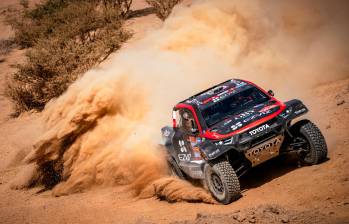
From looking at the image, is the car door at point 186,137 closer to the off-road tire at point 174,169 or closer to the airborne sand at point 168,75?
the off-road tire at point 174,169

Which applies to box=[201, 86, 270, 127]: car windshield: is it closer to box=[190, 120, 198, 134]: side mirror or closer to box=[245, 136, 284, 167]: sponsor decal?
box=[190, 120, 198, 134]: side mirror

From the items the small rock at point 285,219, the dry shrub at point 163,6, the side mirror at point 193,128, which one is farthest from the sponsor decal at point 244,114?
the dry shrub at point 163,6

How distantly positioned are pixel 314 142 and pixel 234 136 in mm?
1383

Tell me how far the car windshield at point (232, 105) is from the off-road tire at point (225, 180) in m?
0.88

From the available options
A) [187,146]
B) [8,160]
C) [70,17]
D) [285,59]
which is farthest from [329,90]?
[70,17]

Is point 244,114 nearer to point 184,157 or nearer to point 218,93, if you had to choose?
point 218,93

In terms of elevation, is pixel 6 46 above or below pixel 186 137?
below

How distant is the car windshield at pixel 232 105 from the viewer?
8.12 m

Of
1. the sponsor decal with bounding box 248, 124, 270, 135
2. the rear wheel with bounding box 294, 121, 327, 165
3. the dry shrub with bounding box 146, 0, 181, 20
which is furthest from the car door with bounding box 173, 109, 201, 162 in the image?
the dry shrub with bounding box 146, 0, 181, 20

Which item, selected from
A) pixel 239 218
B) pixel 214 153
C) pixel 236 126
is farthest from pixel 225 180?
pixel 239 218

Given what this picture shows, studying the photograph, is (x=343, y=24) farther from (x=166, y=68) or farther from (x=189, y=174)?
(x=189, y=174)

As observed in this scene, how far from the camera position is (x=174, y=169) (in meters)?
9.14

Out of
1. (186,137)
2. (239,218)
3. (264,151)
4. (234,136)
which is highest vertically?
(234,136)

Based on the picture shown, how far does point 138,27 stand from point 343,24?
13.6m
